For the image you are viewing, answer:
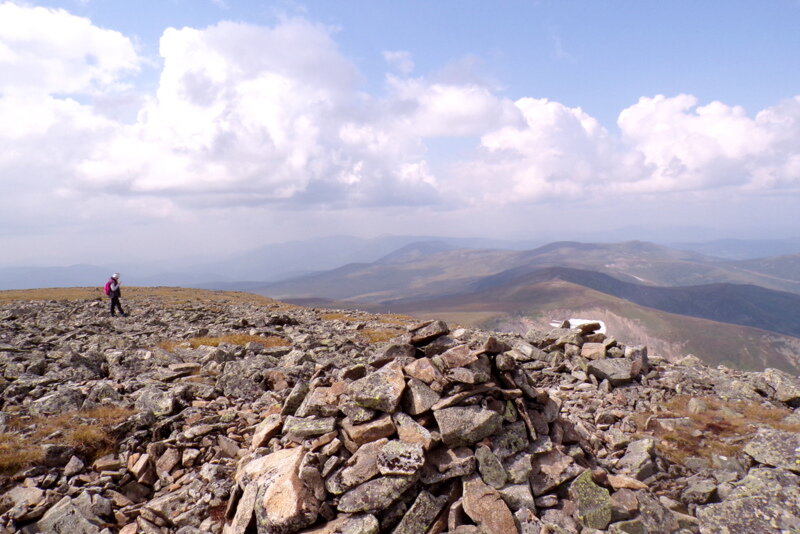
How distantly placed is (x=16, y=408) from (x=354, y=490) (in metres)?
14.7

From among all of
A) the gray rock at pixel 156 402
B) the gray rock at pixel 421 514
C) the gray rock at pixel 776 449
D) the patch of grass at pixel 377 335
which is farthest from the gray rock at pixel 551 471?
the patch of grass at pixel 377 335

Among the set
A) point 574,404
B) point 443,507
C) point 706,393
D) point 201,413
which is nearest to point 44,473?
point 201,413

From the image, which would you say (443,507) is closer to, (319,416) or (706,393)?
(319,416)

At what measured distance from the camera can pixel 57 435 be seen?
526 inches

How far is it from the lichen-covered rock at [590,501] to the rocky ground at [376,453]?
35 mm

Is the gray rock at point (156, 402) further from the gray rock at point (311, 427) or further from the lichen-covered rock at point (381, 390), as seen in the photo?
the lichen-covered rock at point (381, 390)

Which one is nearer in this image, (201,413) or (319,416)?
(319,416)

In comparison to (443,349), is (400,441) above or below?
below

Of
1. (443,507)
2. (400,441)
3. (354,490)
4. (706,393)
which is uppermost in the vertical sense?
(400,441)

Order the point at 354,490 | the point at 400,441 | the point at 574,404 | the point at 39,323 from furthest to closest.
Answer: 1. the point at 39,323
2. the point at 574,404
3. the point at 400,441
4. the point at 354,490

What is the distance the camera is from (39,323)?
35375mm

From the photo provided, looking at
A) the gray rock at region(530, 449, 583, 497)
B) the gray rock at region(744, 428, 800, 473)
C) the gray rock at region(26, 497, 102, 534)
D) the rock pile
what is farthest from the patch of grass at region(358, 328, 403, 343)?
the gray rock at region(744, 428, 800, 473)

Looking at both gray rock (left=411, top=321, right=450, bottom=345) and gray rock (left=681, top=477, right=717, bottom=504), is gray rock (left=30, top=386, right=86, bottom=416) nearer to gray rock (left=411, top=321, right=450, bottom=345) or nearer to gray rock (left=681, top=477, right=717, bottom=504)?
gray rock (left=411, top=321, right=450, bottom=345)

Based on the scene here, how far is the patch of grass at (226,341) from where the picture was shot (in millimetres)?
27203
